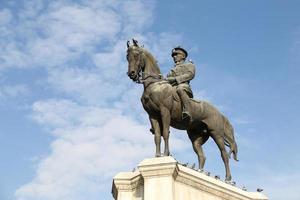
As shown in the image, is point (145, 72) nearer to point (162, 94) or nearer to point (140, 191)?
point (162, 94)

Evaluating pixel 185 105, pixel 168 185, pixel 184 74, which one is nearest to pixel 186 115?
pixel 185 105

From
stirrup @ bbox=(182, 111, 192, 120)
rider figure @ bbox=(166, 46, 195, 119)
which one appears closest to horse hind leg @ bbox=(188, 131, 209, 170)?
stirrup @ bbox=(182, 111, 192, 120)

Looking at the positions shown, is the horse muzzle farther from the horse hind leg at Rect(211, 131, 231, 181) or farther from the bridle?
the horse hind leg at Rect(211, 131, 231, 181)

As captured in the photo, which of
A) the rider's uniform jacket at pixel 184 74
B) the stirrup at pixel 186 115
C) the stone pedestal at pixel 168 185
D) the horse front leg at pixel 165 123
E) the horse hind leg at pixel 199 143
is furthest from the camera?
the horse hind leg at pixel 199 143

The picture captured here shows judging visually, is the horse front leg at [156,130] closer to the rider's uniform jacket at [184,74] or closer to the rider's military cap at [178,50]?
the rider's uniform jacket at [184,74]

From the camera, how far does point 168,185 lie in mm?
13000

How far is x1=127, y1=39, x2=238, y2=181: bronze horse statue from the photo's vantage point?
47.9 feet

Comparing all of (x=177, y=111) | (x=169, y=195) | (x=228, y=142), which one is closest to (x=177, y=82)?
(x=177, y=111)

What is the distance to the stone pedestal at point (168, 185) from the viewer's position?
42.9 ft

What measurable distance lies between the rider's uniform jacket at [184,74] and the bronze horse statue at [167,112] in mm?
470

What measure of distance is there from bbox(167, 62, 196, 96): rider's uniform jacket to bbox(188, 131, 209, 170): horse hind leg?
1.61 metres

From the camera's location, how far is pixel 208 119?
51.4 ft

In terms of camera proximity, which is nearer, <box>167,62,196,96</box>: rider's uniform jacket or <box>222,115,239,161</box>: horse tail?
<box>167,62,196,96</box>: rider's uniform jacket

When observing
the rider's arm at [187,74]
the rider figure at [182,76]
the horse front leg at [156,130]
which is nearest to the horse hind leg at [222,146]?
the rider figure at [182,76]
